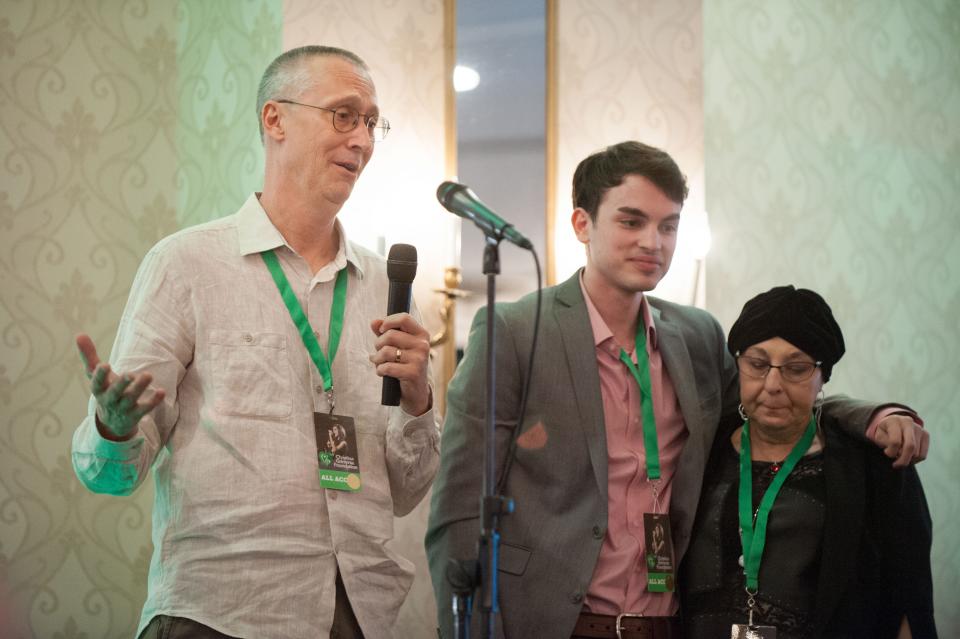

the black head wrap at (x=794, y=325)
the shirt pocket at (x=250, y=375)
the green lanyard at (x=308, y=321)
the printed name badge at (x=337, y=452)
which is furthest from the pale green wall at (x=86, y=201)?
the black head wrap at (x=794, y=325)

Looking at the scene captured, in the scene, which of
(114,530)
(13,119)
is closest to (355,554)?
(114,530)

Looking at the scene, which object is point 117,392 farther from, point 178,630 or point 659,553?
point 659,553

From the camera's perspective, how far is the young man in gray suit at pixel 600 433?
212 centimetres

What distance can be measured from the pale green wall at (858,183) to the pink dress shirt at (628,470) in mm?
2168

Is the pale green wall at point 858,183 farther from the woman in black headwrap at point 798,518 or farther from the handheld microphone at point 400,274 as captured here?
the handheld microphone at point 400,274

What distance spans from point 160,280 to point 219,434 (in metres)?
0.33

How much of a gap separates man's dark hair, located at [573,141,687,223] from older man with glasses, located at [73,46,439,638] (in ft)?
2.02

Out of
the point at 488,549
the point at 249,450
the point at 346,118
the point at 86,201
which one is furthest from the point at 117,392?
the point at 86,201

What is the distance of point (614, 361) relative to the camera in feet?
7.75

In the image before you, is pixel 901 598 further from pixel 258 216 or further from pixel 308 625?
pixel 258 216

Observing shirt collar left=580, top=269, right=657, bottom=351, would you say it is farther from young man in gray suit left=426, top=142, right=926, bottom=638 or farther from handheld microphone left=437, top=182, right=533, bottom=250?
handheld microphone left=437, top=182, right=533, bottom=250

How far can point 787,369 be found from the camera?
7.45ft

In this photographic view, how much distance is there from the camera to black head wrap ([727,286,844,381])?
2.27 meters

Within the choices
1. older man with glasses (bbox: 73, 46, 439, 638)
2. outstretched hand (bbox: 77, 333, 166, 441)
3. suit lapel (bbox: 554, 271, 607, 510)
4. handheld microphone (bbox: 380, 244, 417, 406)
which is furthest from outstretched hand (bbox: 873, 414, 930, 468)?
outstretched hand (bbox: 77, 333, 166, 441)
